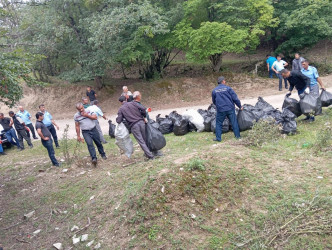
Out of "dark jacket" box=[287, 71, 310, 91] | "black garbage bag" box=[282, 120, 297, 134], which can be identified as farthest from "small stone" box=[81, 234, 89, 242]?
"dark jacket" box=[287, 71, 310, 91]

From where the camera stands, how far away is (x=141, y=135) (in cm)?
586

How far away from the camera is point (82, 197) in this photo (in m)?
5.30

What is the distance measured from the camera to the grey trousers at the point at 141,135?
580cm

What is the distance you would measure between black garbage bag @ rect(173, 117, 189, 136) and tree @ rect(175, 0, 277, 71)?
6.98 meters

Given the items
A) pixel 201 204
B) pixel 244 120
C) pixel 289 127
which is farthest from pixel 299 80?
pixel 201 204

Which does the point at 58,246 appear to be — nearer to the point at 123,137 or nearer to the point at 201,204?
the point at 201,204

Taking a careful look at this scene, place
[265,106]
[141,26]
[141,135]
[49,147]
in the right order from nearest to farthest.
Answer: [141,135]
[49,147]
[265,106]
[141,26]

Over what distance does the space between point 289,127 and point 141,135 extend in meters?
3.34

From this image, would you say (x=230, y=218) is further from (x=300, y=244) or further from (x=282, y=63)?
(x=282, y=63)

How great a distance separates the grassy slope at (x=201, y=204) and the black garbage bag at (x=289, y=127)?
0.91ft

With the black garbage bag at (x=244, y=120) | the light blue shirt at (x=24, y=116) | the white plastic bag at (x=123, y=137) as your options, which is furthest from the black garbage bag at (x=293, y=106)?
the light blue shirt at (x=24, y=116)

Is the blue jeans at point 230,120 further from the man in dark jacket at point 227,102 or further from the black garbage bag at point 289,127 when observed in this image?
the black garbage bag at point 289,127

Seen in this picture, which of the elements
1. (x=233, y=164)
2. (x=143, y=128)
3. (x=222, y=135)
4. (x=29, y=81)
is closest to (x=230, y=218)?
(x=233, y=164)

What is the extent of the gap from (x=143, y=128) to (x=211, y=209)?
2621 millimetres
